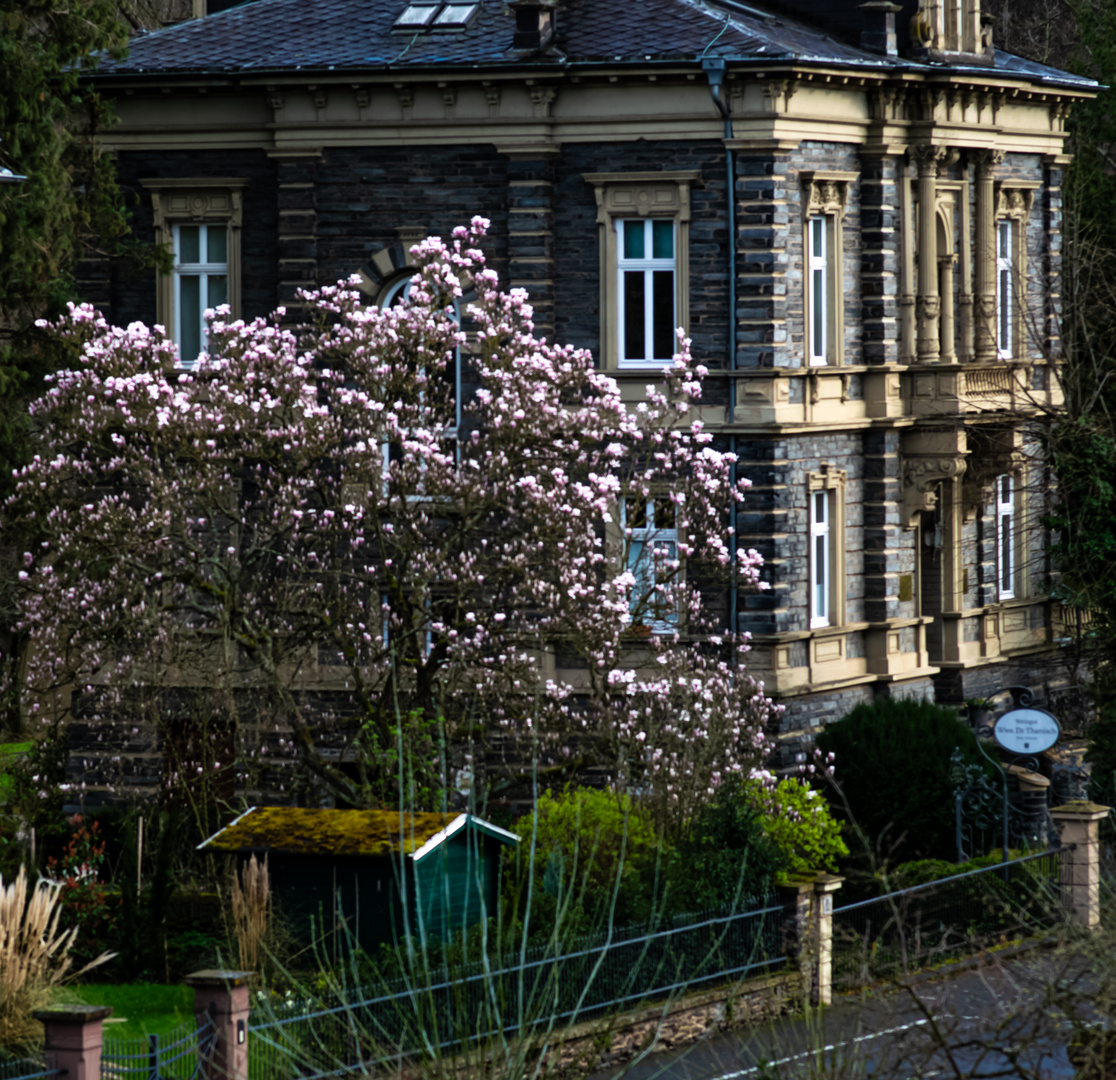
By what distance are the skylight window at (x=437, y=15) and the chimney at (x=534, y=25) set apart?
1329 millimetres

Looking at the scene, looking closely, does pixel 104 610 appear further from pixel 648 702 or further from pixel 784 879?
→ pixel 784 879

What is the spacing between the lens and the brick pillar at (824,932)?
23.7 metres

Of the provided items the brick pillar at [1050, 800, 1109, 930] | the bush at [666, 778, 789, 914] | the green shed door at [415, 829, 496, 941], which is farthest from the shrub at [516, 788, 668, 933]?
the brick pillar at [1050, 800, 1109, 930]

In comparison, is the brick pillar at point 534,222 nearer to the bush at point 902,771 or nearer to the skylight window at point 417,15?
the skylight window at point 417,15

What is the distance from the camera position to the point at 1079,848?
27375mm

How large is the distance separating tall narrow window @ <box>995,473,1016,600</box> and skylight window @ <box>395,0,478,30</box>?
468 inches

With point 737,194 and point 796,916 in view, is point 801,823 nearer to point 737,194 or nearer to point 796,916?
point 796,916

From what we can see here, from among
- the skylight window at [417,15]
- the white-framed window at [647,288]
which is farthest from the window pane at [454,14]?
the white-framed window at [647,288]

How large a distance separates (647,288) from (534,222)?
1.80 metres

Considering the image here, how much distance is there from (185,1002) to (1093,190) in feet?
88.6

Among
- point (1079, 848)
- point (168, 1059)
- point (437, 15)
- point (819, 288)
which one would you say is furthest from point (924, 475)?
point (168, 1059)

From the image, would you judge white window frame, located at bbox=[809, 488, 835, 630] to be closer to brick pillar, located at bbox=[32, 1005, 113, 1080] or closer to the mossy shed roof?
the mossy shed roof

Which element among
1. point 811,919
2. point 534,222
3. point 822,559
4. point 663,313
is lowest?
point 811,919

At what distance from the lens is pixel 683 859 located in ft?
80.2
